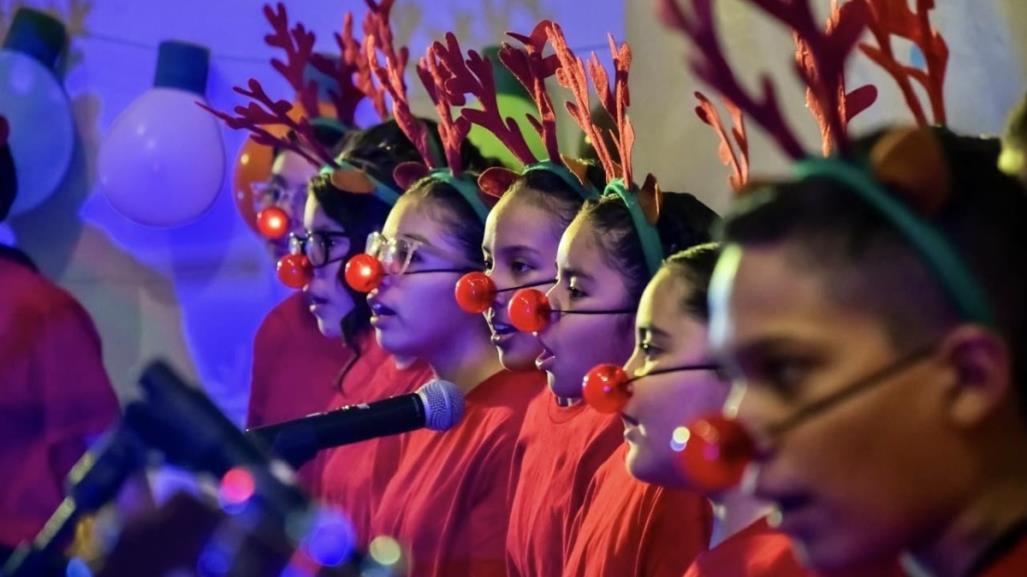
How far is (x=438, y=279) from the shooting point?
1888 mm

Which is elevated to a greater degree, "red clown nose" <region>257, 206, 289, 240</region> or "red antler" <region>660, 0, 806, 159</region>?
"red antler" <region>660, 0, 806, 159</region>

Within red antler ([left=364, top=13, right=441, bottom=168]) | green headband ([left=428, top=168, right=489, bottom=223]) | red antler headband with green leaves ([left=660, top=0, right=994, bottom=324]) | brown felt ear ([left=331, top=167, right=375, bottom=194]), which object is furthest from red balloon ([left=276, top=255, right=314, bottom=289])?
red antler headband with green leaves ([left=660, top=0, right=994, bottom=324])

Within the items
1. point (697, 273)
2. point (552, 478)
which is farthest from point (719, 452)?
point (552, 478)

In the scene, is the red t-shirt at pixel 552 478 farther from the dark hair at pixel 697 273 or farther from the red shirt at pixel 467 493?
the dark hair at pixel 697 273

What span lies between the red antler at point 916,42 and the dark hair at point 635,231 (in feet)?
1.25

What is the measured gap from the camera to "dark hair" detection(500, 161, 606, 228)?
167 cm

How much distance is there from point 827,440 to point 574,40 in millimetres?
2211

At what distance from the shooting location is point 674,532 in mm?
1337

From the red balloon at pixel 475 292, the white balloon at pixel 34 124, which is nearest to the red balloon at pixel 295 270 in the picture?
the red balloon at pixel 475 292

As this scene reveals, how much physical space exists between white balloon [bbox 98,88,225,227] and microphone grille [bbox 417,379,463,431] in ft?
5.19

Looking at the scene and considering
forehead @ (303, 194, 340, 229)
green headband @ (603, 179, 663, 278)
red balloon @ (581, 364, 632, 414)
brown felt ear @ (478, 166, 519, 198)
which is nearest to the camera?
red balloon @ (581, 364, 632, 414)

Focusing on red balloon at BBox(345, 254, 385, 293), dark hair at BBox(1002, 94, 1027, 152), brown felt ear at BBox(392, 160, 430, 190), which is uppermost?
dark hair at BBox(1002, 94, 1027, 152)

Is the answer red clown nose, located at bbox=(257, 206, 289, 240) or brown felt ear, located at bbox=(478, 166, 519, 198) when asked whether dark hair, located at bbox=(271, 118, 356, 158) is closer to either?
red clown nose, located at bbox=(257, 206, 289, 240)

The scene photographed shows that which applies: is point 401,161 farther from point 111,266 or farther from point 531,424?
point 111,266
